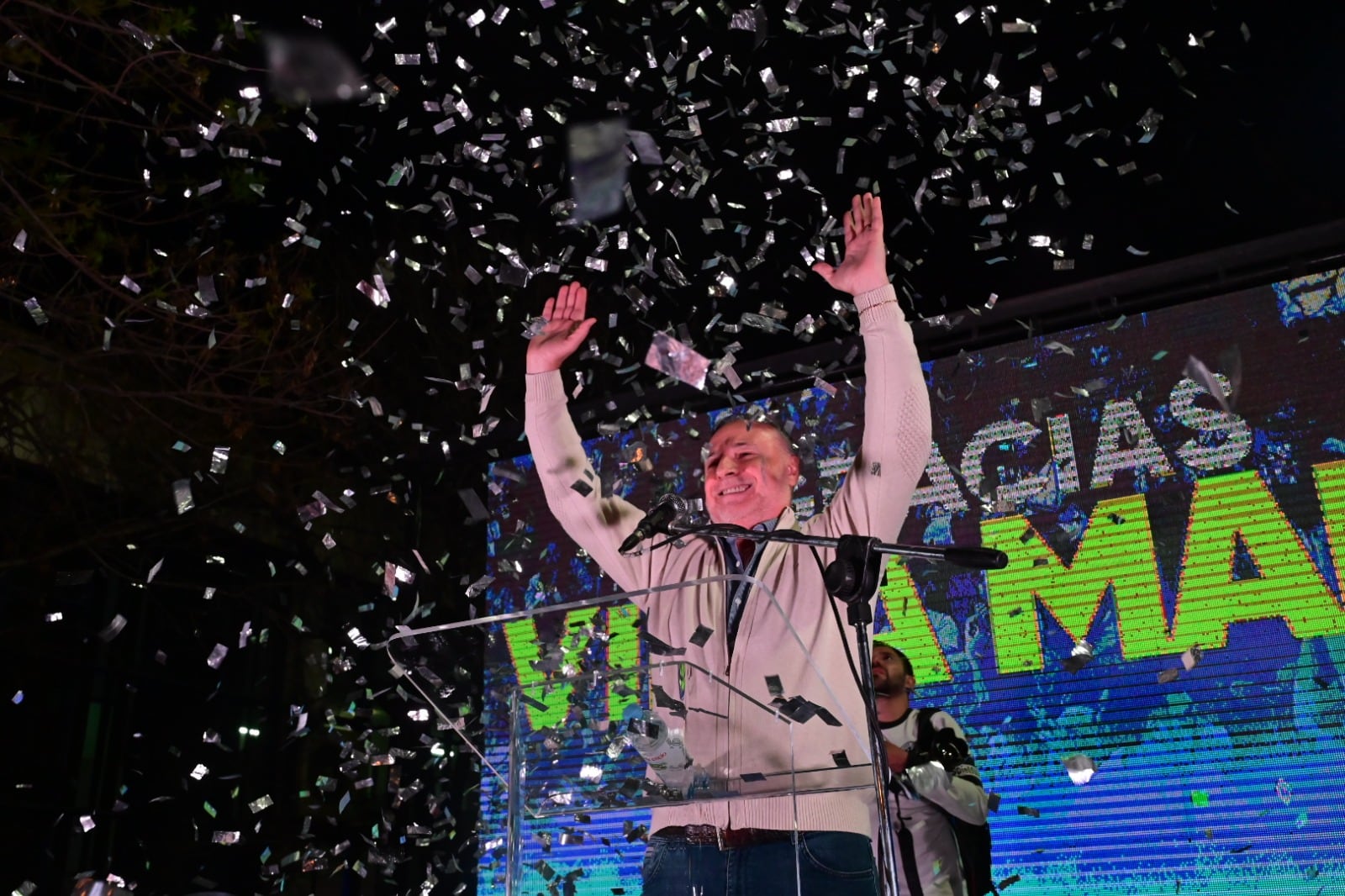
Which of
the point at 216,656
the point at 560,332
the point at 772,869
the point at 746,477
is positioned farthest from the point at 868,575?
the point at 216,656

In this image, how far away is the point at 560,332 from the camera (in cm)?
293

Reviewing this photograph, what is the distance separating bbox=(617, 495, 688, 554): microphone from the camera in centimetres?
198

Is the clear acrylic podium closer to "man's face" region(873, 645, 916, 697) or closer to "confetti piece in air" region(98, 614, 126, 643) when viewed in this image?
"man's face" region(873, 645, 916, 697)

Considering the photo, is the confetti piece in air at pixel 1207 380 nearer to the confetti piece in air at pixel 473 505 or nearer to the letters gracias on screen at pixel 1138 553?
the letters gracias on screen at pixel 1138 553

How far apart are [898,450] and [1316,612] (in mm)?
3350

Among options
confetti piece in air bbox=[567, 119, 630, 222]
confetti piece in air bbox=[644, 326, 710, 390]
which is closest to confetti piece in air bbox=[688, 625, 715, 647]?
confetti piece in air bbox=[644, 326, 710, 390]

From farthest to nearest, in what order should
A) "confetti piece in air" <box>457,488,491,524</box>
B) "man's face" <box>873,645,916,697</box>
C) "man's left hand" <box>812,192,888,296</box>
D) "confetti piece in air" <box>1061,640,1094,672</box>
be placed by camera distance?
"confetti piece in air" <box>457,488,491,524</box> → "confetti piece in air" <box>1061,640,1094,672</box> → "man's face" <box>873,645,916,697</box> → "man's left hand" <box>812,192,888,296</box>

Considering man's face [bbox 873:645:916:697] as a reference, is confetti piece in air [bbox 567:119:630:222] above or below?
above

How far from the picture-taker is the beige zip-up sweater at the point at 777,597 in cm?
189

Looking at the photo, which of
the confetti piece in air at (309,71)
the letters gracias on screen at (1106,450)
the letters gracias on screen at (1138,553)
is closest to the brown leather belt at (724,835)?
the letters gracias on screen at (1138,553)

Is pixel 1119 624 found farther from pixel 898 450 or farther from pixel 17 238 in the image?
pixel 17 238

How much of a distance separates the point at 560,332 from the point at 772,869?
1470 mm

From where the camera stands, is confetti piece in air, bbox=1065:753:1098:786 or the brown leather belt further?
confetti piece in air, bbox=1065:753:1098:786

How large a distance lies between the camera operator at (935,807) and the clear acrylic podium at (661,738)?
2.08 m
